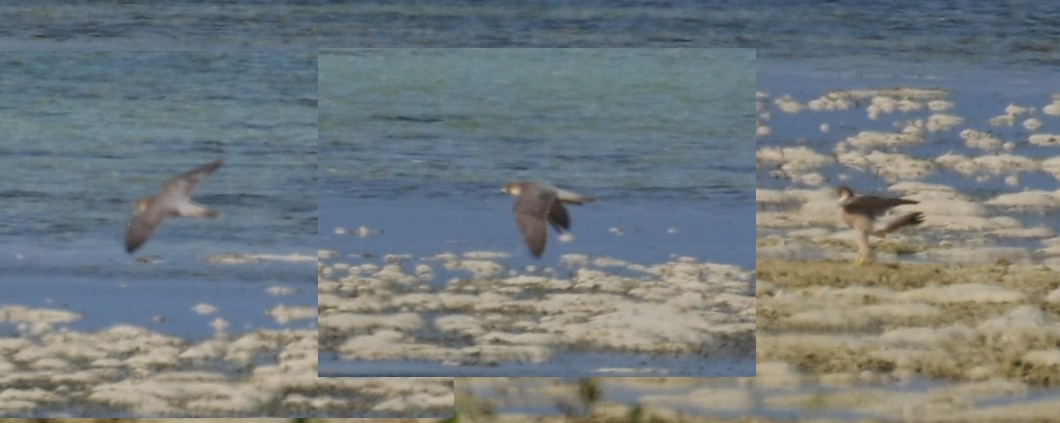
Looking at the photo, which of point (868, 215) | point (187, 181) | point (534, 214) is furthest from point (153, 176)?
point (868, 215)

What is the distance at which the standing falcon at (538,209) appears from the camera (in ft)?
22.2

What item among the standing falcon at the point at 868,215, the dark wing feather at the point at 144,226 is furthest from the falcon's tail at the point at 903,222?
the dark wing feather at the point at 144,226

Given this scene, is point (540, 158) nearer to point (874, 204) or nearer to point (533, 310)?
point (533, 310)

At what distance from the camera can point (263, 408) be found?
22.9ft

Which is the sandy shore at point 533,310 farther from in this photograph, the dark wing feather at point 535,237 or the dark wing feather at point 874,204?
the dark wing feather at point 874,204

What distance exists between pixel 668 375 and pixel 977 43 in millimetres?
1964

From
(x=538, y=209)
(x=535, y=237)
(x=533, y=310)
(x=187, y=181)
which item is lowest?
(x=533, y=310)

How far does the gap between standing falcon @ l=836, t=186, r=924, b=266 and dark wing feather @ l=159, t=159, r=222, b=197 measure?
8.60 ft

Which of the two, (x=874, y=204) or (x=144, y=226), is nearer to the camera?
(x=144, y=226)

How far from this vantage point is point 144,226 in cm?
691

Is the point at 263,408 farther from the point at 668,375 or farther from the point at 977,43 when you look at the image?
the point at 977,43

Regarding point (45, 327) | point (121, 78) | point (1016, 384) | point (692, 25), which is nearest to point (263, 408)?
point (45, 327)

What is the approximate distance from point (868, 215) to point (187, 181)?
2.83 metres

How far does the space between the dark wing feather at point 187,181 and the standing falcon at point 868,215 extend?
2.62 m
